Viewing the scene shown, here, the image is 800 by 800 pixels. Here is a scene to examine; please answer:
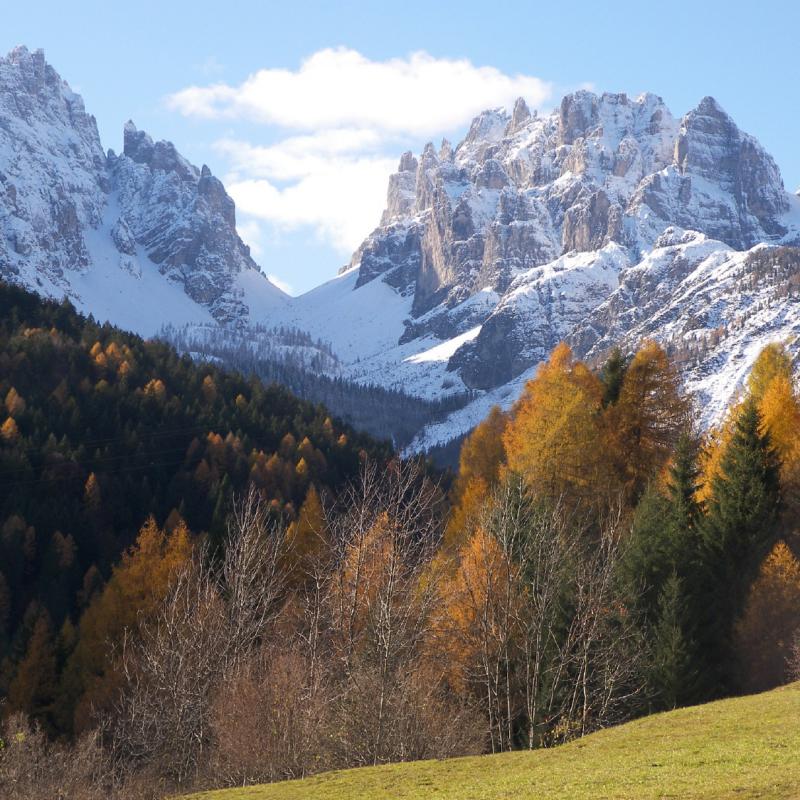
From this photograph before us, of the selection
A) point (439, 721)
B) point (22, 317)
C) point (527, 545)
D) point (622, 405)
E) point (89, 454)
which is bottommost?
point (439, 721)

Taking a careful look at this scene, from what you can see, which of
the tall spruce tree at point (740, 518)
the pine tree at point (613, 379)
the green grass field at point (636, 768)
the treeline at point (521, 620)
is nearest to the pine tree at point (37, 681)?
the treeline at point (521, 620)

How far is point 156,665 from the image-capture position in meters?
40.6

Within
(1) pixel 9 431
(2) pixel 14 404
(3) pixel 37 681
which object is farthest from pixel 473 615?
(2) pixel 14 404

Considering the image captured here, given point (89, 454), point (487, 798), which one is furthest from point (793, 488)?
point (89, 454)

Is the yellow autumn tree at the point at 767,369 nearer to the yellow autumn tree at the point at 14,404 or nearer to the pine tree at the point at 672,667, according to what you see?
the pine tree at the point at 672,667

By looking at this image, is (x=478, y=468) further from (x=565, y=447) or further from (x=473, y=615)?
(x=473, y=615)

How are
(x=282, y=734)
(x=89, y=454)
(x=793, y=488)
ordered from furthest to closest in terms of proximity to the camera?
(x=89, y=454) < (x=793, y=488) < (x=282, y=734)

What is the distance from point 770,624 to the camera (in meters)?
41.6

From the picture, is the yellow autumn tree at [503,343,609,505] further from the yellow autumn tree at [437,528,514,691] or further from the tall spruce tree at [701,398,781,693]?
the yellow autumn tree at [437,528,514,691]

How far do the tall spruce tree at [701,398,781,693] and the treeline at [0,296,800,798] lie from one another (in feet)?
0.32

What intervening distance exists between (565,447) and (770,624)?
14907 mm

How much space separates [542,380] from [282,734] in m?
27.7

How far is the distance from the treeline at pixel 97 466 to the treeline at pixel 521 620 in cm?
1019

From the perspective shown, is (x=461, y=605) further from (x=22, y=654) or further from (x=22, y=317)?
(x=22, y=317)
